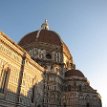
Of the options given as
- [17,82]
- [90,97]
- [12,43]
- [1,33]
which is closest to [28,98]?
[17,82]

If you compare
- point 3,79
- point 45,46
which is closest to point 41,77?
point 45,46

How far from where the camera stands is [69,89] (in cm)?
2494

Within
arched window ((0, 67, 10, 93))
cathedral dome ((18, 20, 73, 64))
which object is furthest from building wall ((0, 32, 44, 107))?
cathedral dome ((18, 20, 73, 64))

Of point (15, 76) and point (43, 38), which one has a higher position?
point (43, 38)

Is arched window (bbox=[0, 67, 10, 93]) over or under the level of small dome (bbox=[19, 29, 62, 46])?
under

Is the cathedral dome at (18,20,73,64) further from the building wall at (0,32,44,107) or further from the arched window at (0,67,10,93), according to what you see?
the arched window at (0,67,10,93)

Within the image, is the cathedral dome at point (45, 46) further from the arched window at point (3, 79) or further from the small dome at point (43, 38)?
the arched window at point (3, 79)

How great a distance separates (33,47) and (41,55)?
6.89ft

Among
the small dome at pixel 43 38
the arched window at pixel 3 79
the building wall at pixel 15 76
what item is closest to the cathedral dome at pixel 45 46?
the small dome at pixel 43 38

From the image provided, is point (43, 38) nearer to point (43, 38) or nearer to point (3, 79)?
point (43, 38)

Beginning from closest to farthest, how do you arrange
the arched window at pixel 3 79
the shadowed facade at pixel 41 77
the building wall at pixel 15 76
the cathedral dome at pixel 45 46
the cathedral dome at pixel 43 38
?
1. the arched window at pixel 3 79
2. the building wall at pixel 15 76
3. the shadowed facade at pixel 41 77
4. the cathedral dome at pixel 45 46
5. the cathedral dome at pixel 43 38

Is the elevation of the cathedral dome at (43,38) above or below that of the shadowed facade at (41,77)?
above

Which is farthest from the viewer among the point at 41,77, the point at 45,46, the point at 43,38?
the point at 43,38

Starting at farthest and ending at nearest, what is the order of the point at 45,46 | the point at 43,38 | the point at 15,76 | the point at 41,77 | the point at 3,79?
1. the point at 43,38
2. the point at 45,46
3. the point at 41,77
4. the point at 15,76
5. the point at 3,79
